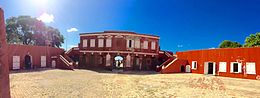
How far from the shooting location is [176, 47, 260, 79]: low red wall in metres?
24.5

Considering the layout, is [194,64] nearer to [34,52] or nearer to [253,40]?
[253,40]

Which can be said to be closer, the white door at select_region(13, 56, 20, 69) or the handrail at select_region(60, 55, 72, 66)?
the white door at select_region(13, 56, 20, 69)

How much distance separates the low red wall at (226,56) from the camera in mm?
24475

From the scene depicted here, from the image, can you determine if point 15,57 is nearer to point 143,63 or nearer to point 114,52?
point 114,52

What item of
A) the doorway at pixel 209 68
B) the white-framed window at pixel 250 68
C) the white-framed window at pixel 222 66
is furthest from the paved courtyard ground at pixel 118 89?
the doorway at pixel 209 68

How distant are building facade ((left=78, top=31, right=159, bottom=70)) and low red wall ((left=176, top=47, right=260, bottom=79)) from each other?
6.18m

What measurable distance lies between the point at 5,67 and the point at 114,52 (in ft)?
97.8

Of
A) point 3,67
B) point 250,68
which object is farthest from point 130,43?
point 3,67

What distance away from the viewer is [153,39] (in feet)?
124

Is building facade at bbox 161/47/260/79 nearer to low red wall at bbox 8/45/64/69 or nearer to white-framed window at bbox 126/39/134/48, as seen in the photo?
white-framed window at bbox 126/39/134/48

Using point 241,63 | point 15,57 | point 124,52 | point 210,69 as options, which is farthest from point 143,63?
point 15,57

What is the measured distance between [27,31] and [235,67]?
4119 centimetres

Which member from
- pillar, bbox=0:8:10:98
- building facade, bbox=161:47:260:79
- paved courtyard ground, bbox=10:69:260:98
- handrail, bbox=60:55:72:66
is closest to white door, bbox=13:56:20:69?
handrail, bbox=60:55:72:66

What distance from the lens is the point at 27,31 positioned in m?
48.8
